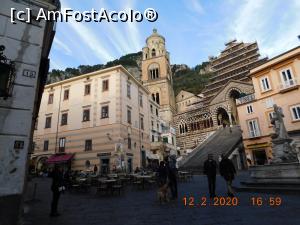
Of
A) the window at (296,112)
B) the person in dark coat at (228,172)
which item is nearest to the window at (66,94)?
the person in dark coat at (228,172)

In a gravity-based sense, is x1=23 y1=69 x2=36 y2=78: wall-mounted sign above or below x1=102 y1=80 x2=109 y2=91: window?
below

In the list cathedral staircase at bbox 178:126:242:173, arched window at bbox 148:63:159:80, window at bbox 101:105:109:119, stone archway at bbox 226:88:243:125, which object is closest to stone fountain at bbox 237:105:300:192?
cathedral staircase at bbox 178:126:242:173

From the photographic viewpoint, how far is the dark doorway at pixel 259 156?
26959 millimetres

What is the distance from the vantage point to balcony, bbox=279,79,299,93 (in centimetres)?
2348

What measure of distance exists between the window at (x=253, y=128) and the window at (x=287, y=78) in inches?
216

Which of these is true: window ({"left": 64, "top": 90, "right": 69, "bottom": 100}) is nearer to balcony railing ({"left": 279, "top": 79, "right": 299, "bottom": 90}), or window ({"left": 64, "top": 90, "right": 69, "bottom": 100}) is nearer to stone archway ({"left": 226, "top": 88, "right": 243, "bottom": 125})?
balcony railing ({"left": 279, "top": 79, "right": 299, "bottom": 90})

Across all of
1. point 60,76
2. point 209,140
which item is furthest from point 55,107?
point 60,76

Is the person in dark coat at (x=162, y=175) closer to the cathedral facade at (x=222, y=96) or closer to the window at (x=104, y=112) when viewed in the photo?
the window at (x=104, y=112)

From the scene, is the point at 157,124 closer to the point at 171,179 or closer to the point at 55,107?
the point at 55,107

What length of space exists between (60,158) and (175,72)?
9445 centimetres

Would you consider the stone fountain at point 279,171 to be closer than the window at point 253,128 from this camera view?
Yes

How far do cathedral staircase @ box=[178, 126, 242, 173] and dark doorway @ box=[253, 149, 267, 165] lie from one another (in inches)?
102

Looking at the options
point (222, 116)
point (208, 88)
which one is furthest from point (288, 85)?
point (208, 88)

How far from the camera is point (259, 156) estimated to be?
90.3ft
